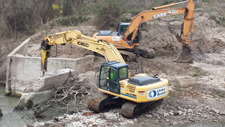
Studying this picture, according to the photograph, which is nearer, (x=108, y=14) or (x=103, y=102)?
(x=103, y=102)

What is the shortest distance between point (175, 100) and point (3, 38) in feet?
63.0

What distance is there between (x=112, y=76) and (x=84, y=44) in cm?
339

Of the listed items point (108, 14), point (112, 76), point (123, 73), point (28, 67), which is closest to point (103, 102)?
point (112, 76)

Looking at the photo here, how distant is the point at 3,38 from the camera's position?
24500mm

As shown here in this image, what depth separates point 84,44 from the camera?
12430mm

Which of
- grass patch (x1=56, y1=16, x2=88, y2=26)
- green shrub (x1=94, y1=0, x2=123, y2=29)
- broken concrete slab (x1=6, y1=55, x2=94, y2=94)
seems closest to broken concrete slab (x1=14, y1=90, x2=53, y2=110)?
broken concrete slab (x1=6, y1=55, x2=94, y2=94)

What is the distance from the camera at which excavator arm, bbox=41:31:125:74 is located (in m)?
11.4

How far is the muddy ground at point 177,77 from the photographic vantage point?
364 inches

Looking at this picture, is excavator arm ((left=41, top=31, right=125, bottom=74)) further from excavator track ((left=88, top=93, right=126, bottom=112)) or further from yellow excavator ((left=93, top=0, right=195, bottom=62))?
yellow excavator ((left=93, top=0, right=195, bottom=62))

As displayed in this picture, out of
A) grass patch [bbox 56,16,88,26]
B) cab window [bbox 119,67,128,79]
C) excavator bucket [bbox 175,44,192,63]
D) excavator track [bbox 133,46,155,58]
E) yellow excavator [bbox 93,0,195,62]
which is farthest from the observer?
grass patch [bbox 56,16,88,26]

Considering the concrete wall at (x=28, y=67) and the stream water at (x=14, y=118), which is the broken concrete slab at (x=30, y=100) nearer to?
the stream water at (x=14, y=118)

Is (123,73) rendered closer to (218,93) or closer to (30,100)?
(218,93)

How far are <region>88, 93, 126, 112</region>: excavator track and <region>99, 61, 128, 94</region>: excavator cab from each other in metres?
0.40

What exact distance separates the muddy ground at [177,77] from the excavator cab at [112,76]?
0.99 m
